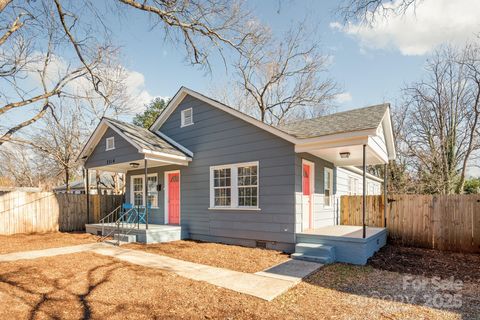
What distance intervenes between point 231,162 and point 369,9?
18.5 feet

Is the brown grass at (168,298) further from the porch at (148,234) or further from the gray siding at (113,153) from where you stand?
the gray siding at (113,153)

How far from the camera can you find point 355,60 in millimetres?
12523

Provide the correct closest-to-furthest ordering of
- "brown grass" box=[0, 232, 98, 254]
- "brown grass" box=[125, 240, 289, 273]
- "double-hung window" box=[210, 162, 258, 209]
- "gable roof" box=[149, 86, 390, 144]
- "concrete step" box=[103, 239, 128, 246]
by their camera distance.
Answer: "brown grass" box=[125, 240, 289, 273] → "gable roof" box=[149, 86, 390, 144] → "brown grass" box=[0, 232, 98, 254] → "double-hung window" box=[210, 162, 258, 209] → "concrete step" box=[103, 239, 128, 246]

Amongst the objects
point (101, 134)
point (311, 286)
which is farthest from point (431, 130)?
point (101, 134)

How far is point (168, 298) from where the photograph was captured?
443 centimetres

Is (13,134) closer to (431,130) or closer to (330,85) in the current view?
(330,85)

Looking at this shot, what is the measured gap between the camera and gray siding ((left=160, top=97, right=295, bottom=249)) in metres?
8.05

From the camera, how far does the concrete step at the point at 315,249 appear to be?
691 cm

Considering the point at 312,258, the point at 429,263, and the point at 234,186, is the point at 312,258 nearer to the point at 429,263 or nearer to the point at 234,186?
the point at 429,263

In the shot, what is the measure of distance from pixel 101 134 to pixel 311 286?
32.9 ft

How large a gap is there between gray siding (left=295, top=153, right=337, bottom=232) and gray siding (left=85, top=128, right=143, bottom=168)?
17.2 feet

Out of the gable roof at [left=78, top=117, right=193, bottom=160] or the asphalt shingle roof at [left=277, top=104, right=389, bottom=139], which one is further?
the gable roof at [left=78, top=117, right=193, bottom=160]

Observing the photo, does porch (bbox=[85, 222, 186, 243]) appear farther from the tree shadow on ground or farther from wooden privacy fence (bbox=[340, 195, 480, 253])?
wooden privacy fence (bbox=[340, 195, 480, 253])

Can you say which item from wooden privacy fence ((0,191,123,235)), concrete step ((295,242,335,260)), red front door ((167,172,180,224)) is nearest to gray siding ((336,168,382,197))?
concrete step ((295,242,335,260))
